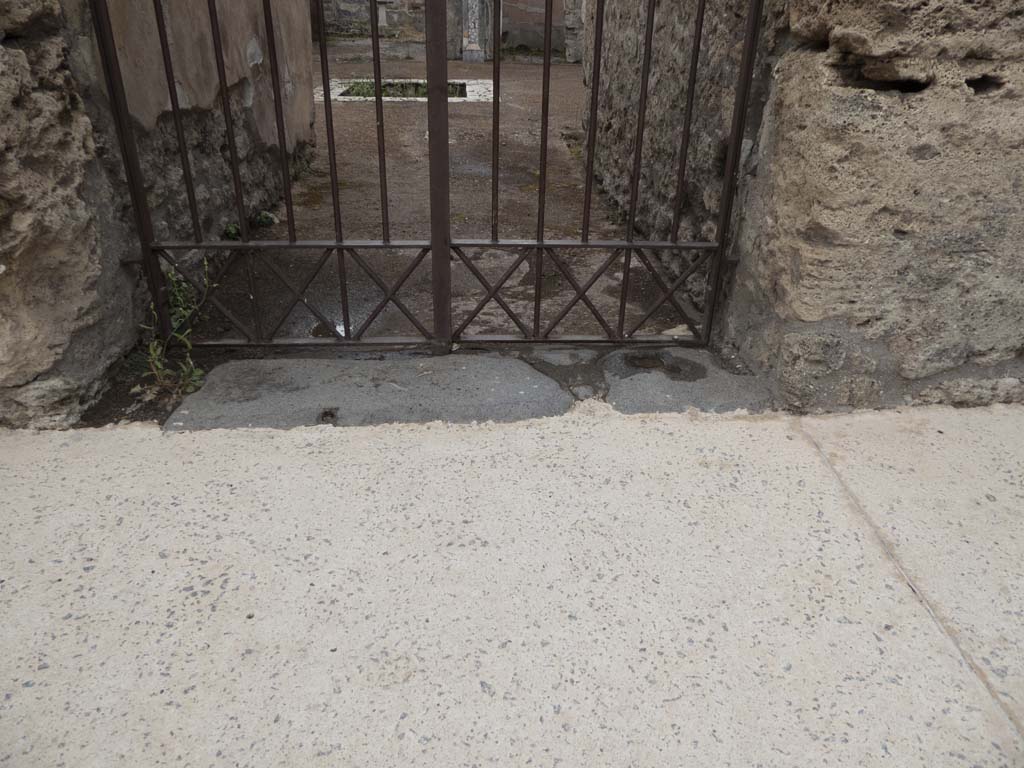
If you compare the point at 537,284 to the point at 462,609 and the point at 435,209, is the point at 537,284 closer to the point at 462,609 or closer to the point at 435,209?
the point at 435,209

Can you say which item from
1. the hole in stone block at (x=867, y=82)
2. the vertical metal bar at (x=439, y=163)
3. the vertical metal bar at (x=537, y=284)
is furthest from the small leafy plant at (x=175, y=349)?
the hole in stone block at (x=867, y=82)

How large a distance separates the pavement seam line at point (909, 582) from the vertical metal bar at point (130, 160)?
2.25 meters

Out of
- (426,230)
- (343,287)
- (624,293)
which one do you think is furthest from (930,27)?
(426,230)

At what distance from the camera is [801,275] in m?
2.23

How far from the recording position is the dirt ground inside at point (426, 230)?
3.06m

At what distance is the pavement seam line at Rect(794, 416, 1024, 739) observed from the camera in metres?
1.42

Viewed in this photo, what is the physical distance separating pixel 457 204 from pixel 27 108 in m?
2.90

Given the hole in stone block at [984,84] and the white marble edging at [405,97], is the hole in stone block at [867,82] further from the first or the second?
the white marble edging at [405,97]

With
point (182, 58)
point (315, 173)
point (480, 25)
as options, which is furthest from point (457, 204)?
point (480, 25)

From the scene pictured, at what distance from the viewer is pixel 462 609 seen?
1.60 metres

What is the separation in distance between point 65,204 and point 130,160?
1.13 ft

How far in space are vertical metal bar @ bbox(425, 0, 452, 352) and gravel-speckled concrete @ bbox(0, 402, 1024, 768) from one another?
615mm

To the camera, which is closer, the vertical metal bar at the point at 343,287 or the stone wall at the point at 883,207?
the stone wall at the point at 883,207

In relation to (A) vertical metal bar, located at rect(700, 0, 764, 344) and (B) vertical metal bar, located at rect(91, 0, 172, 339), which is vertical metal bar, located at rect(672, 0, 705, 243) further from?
(B) vertical metal bar, located at rect(91, 0, 172, 339)
